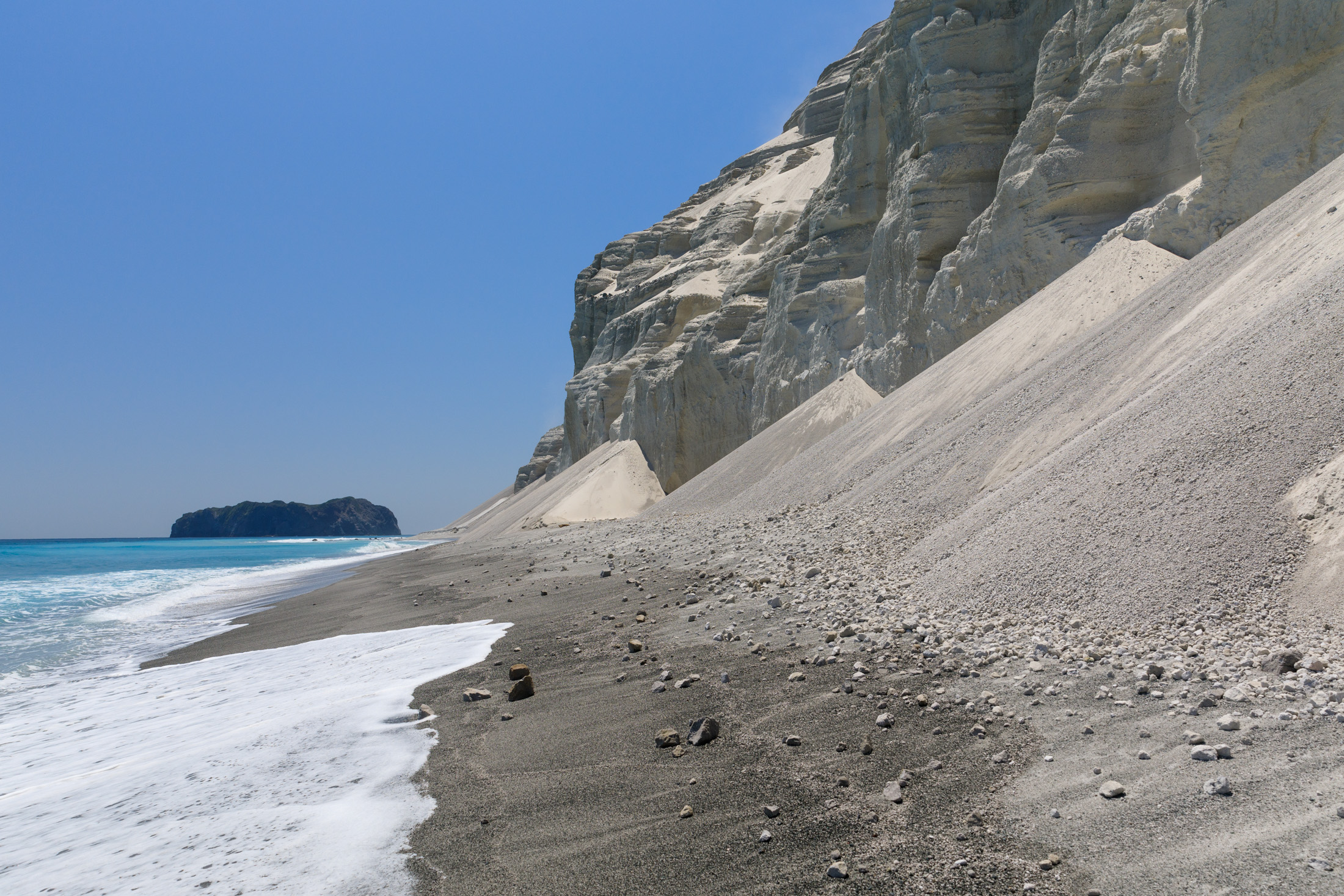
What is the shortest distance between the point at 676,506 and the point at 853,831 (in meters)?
20.3

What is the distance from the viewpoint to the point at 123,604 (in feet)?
61.6

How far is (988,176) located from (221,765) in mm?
26565

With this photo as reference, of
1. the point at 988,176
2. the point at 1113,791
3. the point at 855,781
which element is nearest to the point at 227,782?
the point at 855,781

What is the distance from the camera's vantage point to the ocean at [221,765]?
369cm

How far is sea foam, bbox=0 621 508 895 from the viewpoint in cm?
365

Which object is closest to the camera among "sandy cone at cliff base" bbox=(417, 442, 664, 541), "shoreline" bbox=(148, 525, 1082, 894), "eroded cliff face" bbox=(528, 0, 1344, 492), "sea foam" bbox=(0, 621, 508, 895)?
"shoreline" bbox=(148, 525, 1082, 894)

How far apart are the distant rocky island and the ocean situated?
151044mm

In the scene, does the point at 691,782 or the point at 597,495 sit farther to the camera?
the point at 597,495

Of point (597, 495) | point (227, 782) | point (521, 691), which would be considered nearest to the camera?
point (227, 782)

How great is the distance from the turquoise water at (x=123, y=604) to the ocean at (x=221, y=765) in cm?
17

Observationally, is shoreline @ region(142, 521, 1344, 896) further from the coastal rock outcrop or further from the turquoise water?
the coastal rock outcrop

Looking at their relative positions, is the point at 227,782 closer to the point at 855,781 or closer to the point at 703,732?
the point at 703,732

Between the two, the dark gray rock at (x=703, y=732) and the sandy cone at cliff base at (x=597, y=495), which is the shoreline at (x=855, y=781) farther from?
the sandy cone at cliff base at (x=597, y=495)

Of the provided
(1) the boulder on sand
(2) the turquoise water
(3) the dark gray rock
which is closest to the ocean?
(2) the turquoise water
